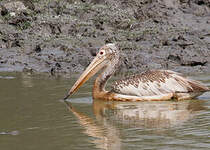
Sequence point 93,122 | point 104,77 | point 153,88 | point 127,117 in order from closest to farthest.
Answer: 1. point 93,122
2. point 127,117
3. point 153,88
4. point 104,77

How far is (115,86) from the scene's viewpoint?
33.3 ft

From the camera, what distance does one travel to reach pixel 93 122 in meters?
8.16

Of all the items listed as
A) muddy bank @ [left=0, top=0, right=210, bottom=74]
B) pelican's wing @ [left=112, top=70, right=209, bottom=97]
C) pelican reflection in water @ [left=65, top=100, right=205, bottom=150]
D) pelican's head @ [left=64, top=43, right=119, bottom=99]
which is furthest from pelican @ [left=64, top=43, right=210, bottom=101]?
muddy bank @ [left=0, top=0, right=210, bottom=74]

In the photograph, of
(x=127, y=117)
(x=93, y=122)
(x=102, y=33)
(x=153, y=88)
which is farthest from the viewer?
(x=102, y=33)

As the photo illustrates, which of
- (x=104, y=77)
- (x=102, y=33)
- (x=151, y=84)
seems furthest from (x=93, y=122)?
(x=102, y=33)

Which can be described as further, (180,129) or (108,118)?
(108,118)

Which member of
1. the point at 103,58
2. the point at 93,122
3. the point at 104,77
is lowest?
the point at 93,122

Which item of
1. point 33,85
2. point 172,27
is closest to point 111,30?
point 172,27

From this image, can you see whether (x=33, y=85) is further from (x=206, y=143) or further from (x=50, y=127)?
(x=206, y=143)

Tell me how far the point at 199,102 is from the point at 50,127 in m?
2.89

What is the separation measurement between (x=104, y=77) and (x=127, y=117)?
2387 mm

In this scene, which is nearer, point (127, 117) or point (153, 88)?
point (127, 117)

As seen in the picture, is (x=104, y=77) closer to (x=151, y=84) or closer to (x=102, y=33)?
(x=151, y=84)

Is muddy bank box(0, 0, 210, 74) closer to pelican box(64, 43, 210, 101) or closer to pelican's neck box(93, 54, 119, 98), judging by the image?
pelican's neck box(93, 54, 119, 98)
